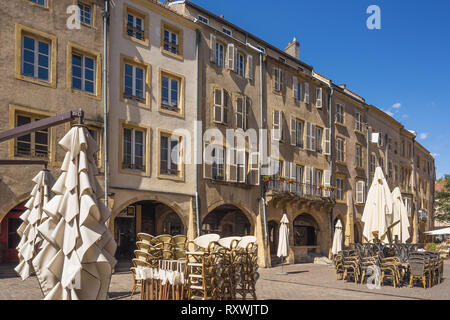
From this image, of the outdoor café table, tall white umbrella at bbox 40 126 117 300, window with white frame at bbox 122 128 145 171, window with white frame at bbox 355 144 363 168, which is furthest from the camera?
window with white frame at bbox 355 144 363 168

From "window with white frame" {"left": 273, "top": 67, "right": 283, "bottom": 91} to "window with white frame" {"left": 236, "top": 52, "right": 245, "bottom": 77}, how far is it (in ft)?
8.11

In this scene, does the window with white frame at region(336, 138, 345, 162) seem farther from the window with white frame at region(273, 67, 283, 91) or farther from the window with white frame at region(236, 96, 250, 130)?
the window with white frame at region(236, 96, 250, 130)

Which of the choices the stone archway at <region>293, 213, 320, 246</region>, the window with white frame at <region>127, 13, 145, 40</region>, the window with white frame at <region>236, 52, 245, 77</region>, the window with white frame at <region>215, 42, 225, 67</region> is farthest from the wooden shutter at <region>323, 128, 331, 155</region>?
the window with white frame at <region>127, 13, 145, 40</region>

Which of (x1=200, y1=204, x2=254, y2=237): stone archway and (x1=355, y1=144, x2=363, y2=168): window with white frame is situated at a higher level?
(x1=355, y1=144, x2=363, y2=168): window with white frame

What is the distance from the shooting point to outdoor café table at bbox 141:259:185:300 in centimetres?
848

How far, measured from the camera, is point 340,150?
32.0 m

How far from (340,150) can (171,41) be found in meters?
16.2

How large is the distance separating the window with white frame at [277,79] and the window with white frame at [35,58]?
13227 mm

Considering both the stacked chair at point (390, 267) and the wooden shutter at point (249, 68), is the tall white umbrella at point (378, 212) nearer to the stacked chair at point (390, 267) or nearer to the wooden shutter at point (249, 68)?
the stacked chair at point (390, 267)

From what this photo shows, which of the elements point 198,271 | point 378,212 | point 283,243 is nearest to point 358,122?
point 283,243

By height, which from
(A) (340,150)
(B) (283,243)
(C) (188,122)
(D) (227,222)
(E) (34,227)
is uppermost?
(C) (188,122)

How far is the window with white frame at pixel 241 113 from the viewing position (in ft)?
74.7

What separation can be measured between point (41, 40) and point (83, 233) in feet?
36.5

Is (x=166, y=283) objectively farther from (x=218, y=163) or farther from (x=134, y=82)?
(x=218, y=163)
